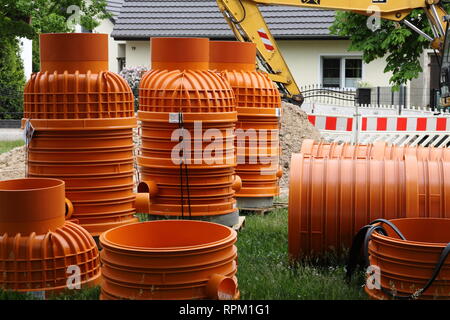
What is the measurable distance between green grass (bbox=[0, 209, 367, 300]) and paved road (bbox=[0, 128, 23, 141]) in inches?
567

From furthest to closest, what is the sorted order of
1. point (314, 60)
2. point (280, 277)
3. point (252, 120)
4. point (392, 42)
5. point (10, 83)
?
point (314, 60), point (10, 83), point (392, 42), point (252, 120), point (280, 277)

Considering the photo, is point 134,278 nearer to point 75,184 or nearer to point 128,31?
point 75,184

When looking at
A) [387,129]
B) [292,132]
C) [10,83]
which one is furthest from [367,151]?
[10,83]

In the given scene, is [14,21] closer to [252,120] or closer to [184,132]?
[252,120]

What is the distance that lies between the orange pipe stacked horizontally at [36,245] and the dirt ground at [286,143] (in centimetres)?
718

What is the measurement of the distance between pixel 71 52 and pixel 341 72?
23.0m

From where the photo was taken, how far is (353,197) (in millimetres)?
6113

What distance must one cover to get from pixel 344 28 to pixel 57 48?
16.3 metres

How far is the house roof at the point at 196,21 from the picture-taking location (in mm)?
28688

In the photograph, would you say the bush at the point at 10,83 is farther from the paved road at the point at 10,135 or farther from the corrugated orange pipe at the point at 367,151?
the corrugated orange pipe at the point at 367,151

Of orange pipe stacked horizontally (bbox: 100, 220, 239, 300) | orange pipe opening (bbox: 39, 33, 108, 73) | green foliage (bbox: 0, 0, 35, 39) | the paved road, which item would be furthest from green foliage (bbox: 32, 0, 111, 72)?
orange pipe stacked horizontally (bbox: 100, 220, 239, 300)

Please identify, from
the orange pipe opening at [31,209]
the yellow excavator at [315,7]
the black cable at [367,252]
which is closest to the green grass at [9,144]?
the yellow excavator at [315,7]

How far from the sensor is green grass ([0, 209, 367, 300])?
17.4 ft

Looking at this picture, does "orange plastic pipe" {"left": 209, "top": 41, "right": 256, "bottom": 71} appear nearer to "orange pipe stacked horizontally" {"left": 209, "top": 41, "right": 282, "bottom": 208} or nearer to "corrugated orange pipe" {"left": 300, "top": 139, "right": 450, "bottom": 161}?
"orange pipe stacked horizontally" {"left": 209, "top": 41, "right": 282, "bottom": 208}
